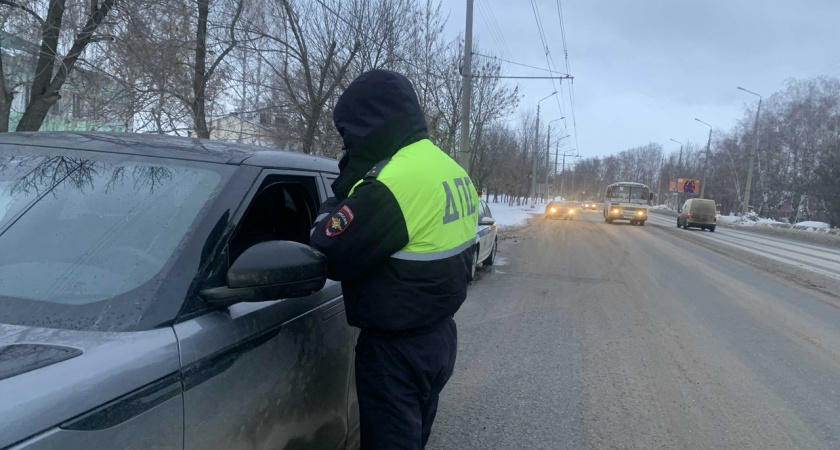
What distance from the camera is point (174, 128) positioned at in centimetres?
1106

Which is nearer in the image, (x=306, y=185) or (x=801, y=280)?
(x=306, y=185)

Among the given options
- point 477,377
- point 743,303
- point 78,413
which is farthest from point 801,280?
point 78,413

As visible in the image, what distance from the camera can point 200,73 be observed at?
1070cm

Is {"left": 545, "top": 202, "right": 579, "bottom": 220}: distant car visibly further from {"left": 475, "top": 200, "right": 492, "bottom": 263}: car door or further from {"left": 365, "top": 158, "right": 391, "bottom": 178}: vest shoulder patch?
{"left": 365, "top": 158, "right": 391, "bottom": 178}: vest shoulder patch

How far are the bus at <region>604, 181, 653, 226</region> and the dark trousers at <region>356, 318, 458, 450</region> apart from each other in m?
31.7

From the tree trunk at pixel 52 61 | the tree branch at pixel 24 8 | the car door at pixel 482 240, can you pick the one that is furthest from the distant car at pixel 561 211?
the tree branch at pixel 24 8

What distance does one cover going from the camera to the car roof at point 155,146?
2080 millimetres

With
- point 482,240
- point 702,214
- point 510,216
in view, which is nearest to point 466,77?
point 482,240

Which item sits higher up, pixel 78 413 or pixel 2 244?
pixel 2 244

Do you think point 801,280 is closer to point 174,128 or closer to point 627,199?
point 174,128

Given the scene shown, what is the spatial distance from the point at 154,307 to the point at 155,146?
0.87 metres

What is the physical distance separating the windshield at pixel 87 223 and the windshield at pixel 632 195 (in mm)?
32656

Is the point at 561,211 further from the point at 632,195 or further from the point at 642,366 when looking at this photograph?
the point at 642,366

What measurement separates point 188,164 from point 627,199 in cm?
3291
